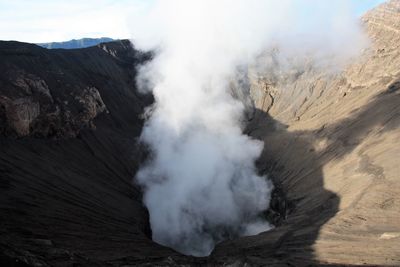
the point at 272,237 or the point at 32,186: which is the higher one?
the point at 32,186

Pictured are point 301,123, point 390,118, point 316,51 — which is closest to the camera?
point 390,118

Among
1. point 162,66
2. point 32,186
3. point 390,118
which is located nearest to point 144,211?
point 32,186

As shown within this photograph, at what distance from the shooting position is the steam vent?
1705 inches

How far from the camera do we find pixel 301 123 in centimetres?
9769

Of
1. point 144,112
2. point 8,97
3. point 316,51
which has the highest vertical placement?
point 316,51

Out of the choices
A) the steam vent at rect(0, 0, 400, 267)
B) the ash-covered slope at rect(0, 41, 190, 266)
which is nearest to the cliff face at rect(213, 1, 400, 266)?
the steam vent at rect(0, 0, 400, 267)

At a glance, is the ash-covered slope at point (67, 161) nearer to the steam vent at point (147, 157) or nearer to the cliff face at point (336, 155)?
the steam vent at point (147, 157)

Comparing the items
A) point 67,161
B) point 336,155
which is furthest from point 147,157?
point 336,155

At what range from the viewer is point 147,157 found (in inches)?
3541

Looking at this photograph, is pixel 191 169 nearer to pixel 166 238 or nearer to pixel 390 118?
pixel 166 238

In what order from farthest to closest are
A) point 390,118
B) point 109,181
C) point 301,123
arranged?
1. point 301,123
2. point 390,118
3. point 109,181

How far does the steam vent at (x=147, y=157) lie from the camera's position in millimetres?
43312

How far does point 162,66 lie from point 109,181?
186 feet

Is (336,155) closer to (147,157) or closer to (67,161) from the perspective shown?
(147,157)
